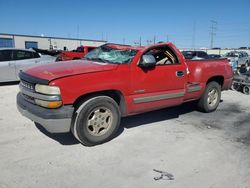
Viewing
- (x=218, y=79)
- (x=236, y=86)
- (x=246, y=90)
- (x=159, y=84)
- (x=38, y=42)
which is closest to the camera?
(x=159, y=84)

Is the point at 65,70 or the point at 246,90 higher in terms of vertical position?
the point at 65,70

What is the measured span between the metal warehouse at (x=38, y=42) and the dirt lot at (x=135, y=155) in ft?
116

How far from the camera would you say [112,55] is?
15.4 ft

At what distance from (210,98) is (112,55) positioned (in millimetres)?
3114

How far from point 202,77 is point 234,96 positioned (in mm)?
3875

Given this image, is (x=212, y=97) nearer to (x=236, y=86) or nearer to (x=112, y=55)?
(x=112, y=55)

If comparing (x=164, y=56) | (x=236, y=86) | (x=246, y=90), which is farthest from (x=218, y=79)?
(x=236, y=86)

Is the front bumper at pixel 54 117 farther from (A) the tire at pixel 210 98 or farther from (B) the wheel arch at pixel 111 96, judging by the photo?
(A) the tire at pixel 210 98

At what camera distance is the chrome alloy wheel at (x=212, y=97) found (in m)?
6.10

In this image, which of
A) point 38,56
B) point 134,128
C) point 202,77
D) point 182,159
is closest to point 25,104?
point 134,128

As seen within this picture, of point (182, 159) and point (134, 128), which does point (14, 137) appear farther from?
point (182, 159)

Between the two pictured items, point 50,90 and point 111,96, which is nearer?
point 50,90

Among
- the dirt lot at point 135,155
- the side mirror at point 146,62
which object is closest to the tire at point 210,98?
the dirt lot at point 135,155

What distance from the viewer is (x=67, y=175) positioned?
3.03 meters
